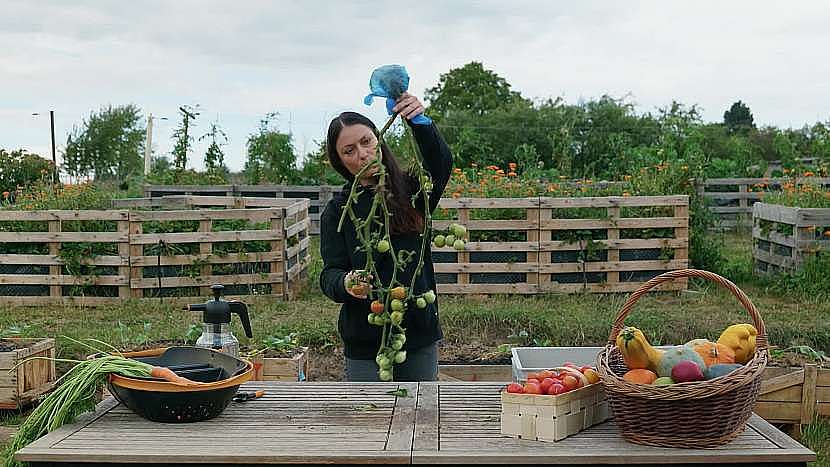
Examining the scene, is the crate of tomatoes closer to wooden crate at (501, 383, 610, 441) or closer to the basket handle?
wooden crate at (501, 383, 610, 441)

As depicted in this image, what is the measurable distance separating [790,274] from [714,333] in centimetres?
257

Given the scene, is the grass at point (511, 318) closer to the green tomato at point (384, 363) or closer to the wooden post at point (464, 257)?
the wooden post at point (464, 257)

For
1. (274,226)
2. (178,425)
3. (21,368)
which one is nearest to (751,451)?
(178,425)

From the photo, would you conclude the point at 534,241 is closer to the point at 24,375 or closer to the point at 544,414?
the point at 24,375

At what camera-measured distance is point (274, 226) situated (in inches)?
351

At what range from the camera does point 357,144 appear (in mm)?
3301

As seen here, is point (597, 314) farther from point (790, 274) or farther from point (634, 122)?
point (634, 122)

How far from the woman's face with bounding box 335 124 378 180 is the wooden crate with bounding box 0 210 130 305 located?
18.9 ft

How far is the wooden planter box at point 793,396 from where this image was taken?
186 inches

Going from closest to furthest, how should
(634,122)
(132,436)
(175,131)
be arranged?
(132,436)
(175,131)
(634,122)

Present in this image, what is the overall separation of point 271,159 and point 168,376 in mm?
12732

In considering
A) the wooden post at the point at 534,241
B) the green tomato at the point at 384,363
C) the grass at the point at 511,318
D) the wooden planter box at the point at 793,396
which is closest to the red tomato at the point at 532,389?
the green tomato at the point at 384,363

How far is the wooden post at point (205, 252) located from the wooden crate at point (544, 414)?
21.6 ft

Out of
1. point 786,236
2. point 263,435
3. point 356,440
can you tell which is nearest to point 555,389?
point 356,440
